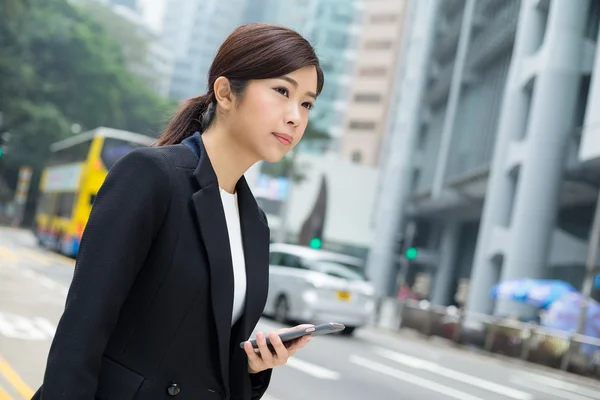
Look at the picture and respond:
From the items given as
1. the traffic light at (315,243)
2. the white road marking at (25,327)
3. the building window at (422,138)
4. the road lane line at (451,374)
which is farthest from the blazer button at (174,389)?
the building window at (422,138)

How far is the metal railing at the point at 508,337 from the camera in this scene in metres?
17.8

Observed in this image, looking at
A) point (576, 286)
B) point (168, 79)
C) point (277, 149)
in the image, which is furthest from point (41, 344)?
point (168, 79)

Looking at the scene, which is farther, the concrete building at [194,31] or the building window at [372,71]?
the concrete building at [194,31]

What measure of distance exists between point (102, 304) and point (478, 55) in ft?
144

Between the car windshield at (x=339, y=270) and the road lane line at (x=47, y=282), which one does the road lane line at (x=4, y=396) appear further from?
the car windshield at (x=339, y=270)

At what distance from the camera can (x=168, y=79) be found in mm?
172125

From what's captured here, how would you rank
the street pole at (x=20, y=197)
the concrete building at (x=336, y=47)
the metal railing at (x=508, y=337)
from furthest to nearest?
the concrete building at (x=336, y=47) → the street pole at (x=20, y=197) → the metal railing at (x=508, y=337)

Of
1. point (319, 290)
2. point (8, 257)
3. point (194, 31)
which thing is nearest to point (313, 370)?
point (319, 290)

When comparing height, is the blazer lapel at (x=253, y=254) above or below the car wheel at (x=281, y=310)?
above

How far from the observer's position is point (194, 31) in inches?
7170

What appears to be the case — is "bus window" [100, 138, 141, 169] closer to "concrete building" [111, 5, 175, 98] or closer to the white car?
the white car

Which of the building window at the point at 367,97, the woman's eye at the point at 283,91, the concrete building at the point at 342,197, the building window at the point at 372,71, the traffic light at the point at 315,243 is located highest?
the building window at the point at 372,71

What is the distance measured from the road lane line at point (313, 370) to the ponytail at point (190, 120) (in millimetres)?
8874

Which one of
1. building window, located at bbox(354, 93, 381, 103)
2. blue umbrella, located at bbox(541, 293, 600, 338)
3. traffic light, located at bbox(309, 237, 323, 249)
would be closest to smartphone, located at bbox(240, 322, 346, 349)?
blue umbrella, located at bbox(541, 293, 600, 338)
